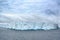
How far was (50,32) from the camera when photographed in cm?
96

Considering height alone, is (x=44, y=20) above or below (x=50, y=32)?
above

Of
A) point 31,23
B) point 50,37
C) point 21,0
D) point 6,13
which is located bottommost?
point 50,37

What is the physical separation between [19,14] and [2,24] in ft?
0.63

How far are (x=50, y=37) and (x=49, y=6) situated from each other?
303mm

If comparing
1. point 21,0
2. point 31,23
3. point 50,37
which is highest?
point 21,0

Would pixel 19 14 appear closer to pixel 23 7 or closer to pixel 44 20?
pixel 23 7

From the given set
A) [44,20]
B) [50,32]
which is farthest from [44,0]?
[50,32]

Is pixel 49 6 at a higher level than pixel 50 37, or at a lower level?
higher

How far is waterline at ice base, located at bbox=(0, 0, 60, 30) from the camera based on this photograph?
94 centimetres

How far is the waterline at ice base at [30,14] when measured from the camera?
0.94m

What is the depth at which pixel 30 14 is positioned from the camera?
3.14ft

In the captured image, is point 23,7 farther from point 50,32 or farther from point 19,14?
point 50,32

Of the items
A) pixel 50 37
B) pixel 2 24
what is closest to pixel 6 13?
pixel 2 24

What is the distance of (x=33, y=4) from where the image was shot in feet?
3.15
